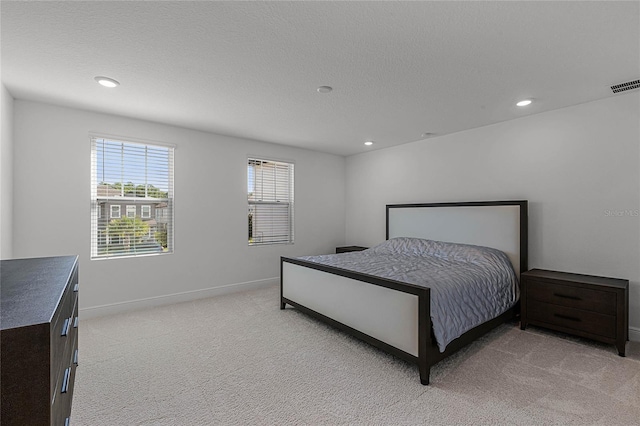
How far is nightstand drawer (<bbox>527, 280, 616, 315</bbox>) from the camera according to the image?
2643mm

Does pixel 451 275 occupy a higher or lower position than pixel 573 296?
higher

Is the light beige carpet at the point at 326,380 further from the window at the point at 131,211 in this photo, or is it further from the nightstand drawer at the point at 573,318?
the window at the point at 131,211

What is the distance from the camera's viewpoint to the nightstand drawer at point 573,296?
264 centimetres

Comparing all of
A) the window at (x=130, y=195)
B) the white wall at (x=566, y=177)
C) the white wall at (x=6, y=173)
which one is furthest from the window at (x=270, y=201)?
the white wall at (x=6, y=173)

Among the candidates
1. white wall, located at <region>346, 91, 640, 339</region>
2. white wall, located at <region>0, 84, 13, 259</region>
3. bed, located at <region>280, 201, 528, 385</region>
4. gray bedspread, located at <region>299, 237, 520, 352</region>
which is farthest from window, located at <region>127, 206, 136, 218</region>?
white wall, located at <region>346, 91, 640, 339</region>

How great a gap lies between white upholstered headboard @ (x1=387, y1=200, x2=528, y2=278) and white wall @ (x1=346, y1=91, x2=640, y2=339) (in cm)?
19

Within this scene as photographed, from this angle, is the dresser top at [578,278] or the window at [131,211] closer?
the dresser top at [578,278]

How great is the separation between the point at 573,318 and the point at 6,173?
557 centimetres

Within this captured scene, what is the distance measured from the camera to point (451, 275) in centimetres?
280

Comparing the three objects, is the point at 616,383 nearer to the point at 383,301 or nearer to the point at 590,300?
the point at 590,300

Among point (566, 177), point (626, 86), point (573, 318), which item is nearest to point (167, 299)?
point (573, 318)

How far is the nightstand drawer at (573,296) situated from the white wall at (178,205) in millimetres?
3423

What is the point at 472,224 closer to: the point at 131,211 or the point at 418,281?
the point at 418,281

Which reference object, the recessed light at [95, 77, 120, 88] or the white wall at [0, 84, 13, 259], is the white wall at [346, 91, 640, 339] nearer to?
the recessed light at [95, 77, 120, 88]
